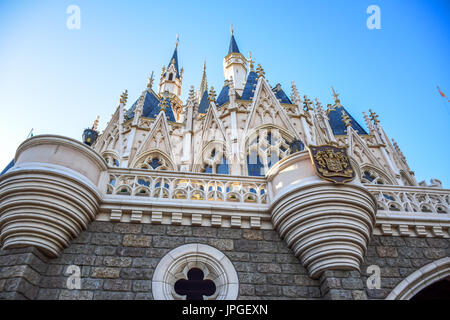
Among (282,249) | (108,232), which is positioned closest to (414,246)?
(282,249)

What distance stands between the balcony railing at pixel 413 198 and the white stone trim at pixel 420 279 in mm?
1396

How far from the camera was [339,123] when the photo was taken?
2183 cm

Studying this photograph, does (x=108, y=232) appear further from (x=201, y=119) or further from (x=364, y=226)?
(x=201, y=119)

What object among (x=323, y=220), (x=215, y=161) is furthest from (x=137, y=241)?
(x=215, y=161)

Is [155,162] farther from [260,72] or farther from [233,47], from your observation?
[233,47]

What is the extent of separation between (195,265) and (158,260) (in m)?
0.77

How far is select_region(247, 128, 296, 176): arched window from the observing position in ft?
45.7

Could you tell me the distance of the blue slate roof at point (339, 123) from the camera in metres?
20.7

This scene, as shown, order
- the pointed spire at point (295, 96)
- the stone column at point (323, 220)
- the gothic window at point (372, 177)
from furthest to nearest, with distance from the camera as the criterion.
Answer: the pointed spire at point (295, 96), the gothic window at point (372, 177), the stone column at point (323, 220)

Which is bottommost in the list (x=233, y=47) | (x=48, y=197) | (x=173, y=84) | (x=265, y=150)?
(x=48, y=197)

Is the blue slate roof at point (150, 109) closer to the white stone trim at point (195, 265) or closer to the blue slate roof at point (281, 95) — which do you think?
the blue slate roof at point (281, 95)

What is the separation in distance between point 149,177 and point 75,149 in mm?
1744

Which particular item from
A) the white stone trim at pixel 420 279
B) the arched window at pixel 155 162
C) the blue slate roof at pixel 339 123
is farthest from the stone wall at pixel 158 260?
the blue slate roof at pixel 339 123
